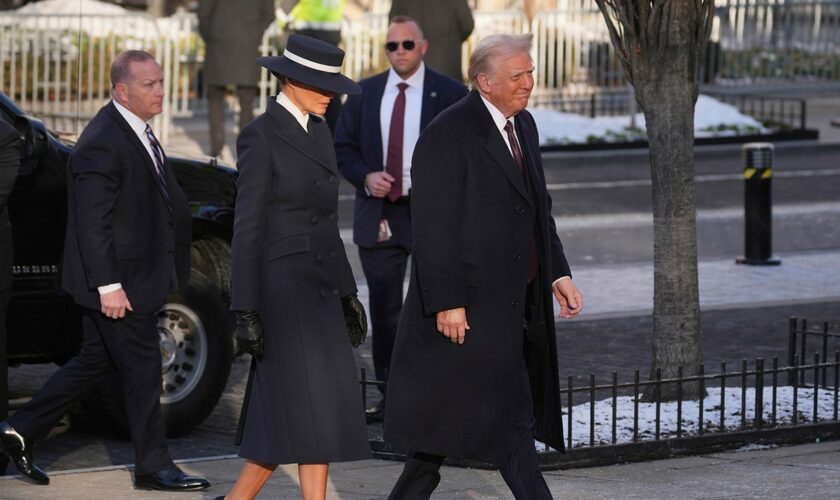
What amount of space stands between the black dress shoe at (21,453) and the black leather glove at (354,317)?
5.18 ft

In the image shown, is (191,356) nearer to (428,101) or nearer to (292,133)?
(428,101)

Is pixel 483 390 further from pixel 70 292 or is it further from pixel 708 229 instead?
pixel 708 229

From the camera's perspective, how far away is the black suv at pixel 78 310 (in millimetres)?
8227

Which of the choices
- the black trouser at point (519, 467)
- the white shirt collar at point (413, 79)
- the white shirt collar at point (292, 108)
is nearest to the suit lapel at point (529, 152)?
the black trouser at point (519, 467)

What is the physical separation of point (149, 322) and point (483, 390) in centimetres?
182

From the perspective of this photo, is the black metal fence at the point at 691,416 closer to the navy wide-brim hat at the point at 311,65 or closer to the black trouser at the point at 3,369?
the black trouser at the point at 3,369

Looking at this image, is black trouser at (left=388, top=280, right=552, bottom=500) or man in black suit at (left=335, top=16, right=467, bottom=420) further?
man in black suit at (left=335, top=16, right=467, bottom=420)

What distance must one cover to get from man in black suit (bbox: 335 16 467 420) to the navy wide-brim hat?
247cm

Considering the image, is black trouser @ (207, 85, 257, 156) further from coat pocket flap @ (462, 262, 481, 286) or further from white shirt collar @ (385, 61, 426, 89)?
coat pocket flap @ (462, 262, 481, 286)

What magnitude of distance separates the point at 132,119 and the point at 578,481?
2.32 metres


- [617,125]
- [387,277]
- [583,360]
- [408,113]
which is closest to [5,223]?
[387,277]

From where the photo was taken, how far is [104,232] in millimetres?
7395

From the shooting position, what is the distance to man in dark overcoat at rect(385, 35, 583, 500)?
6270 millimetres

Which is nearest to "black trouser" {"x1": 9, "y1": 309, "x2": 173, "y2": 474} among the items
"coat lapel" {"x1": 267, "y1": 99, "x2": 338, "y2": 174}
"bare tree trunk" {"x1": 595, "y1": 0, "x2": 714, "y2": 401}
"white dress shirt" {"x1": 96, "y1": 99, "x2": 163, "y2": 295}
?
"white dress shirt" {"x1": 96, "y1": 99, "x2": 163, "y2": 295}
